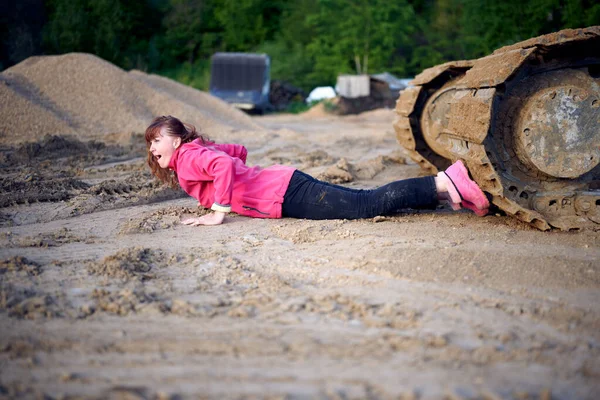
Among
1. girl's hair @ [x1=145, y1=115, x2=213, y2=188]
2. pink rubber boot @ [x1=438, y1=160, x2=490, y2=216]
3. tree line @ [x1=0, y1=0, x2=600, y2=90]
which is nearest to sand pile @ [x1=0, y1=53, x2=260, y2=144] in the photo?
girl's hair @ [x1=145, y1=115, x2=213, y2=188]

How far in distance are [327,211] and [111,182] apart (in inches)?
91.5

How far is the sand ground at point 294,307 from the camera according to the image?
2070mm

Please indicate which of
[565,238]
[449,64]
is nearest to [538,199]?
[565,238]

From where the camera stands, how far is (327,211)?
4.27 meters

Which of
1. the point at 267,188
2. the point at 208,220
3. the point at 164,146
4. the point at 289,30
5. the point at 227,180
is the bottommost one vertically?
the point at 208,220

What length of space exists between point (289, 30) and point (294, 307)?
27.7 metres

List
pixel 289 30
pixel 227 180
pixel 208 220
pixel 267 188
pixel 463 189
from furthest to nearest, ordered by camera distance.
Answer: pixel 289 30 → pixel 267 188 → pixel 208 220 → pixel 463 189 → pixel 227 180

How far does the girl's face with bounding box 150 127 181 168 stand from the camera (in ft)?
13.5

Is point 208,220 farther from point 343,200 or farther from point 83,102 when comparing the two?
point 83,102

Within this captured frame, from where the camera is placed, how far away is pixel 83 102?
9.83m

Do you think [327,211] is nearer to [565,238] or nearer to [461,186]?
[461,186]

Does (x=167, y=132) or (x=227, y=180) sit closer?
(x=227, y=180)

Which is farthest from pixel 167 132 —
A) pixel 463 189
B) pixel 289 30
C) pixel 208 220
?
pixel 289 30

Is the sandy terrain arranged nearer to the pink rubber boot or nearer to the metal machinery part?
the pink rubber boot
